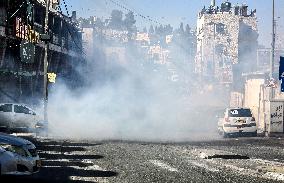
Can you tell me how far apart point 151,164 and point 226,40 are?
60343 mm

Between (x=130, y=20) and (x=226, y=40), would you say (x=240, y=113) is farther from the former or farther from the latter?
(x=130, y=20)

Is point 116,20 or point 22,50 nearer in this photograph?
point 22,50

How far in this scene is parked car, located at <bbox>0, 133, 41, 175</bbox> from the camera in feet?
26.3

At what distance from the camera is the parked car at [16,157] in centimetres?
803

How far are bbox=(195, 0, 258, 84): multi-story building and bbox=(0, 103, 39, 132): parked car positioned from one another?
161 ft

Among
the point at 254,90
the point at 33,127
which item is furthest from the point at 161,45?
Answer: the point at 33,127

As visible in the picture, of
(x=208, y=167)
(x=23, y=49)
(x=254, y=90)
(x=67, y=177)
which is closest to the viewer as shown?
(x=67, y=177)

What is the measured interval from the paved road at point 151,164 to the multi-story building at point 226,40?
53.7 m

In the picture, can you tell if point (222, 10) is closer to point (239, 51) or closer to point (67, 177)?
point (239, 51)

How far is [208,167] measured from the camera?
36.8ft

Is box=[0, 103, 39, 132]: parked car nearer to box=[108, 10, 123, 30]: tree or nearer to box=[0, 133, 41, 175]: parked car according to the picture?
box=[0, 133, 41, 175]: parked car

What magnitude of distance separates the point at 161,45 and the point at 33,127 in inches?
4580

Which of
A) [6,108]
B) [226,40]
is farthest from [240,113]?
[226,40]

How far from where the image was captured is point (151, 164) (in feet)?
37.9
